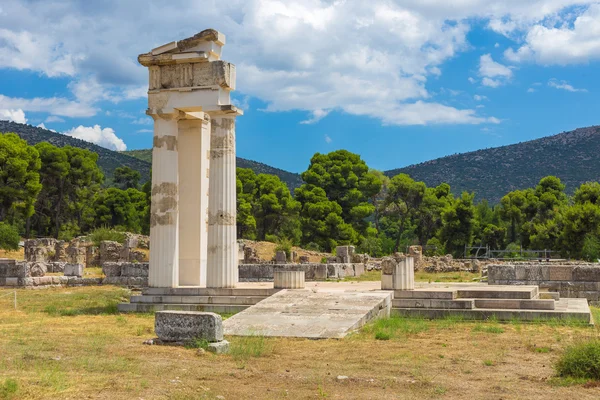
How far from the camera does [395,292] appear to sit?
1573 centimetres

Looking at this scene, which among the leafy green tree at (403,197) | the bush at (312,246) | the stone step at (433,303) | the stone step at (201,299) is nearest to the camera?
the stone step at (433,303)

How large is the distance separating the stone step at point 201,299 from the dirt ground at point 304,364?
9.03 feet

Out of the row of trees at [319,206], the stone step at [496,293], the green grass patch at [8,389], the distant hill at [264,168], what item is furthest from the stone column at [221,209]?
the distant hill at [264,168]

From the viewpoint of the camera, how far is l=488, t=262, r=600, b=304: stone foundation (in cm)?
1906

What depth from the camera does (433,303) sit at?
48.8ft

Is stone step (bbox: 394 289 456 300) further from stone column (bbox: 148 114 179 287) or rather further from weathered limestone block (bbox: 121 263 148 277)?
weathered limestone block (bbox: 121 263 148 277)

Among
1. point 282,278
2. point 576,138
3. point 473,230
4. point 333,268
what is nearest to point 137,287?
point 333,268

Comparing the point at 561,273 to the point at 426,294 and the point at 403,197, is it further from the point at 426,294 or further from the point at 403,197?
the point at 403,197

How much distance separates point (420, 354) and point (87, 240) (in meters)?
35.0

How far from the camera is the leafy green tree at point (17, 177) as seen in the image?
48062 mm

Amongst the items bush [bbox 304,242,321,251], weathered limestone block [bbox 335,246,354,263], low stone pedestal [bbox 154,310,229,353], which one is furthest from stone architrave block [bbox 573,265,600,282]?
bush [bbox 304,242,321,251]

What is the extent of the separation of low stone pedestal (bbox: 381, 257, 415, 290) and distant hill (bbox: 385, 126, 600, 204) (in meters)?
70.4

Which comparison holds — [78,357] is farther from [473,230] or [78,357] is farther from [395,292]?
[473,230]

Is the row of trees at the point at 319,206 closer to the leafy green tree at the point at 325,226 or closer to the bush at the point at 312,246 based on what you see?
the leafy green tree at the point at 325,226
